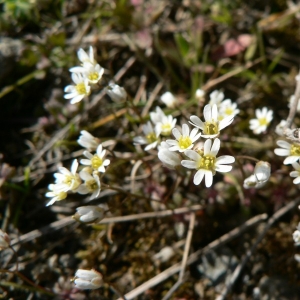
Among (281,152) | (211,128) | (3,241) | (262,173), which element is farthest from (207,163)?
(3,241)

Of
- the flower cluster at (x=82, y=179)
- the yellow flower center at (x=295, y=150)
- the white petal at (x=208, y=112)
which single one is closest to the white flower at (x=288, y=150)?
the yellow flower center at (x=295, y=150)

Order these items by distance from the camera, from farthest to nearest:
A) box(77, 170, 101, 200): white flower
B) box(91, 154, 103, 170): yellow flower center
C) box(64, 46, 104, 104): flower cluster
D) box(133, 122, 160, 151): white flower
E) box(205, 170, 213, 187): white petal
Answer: box(133, 122, 160, 151): white flower, box(64, 46, 104, 104): flower cluster, box(91, 154, 103, 170): yellow flower center, box(77, 170, 101, 200): white flower, box(205, 170, 213, 187): white petal

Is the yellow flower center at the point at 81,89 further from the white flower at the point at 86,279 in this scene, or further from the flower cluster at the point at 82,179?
the white flower at the point at 86,279

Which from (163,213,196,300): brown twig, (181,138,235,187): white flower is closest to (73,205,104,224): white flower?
(181,138,235,187): white flower

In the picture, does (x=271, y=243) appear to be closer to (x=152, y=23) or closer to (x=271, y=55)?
(x=271, y=55)

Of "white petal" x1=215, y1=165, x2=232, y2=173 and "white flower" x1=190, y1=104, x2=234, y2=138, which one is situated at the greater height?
"white flower" x1=190, y1=104, x2=234, y2=138

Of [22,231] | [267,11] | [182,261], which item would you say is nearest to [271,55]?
[267,11]

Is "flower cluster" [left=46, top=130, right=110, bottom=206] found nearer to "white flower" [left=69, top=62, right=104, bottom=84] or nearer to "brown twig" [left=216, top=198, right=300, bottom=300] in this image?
"white flower" [left=69, top=62, right=104, bottom=84]
